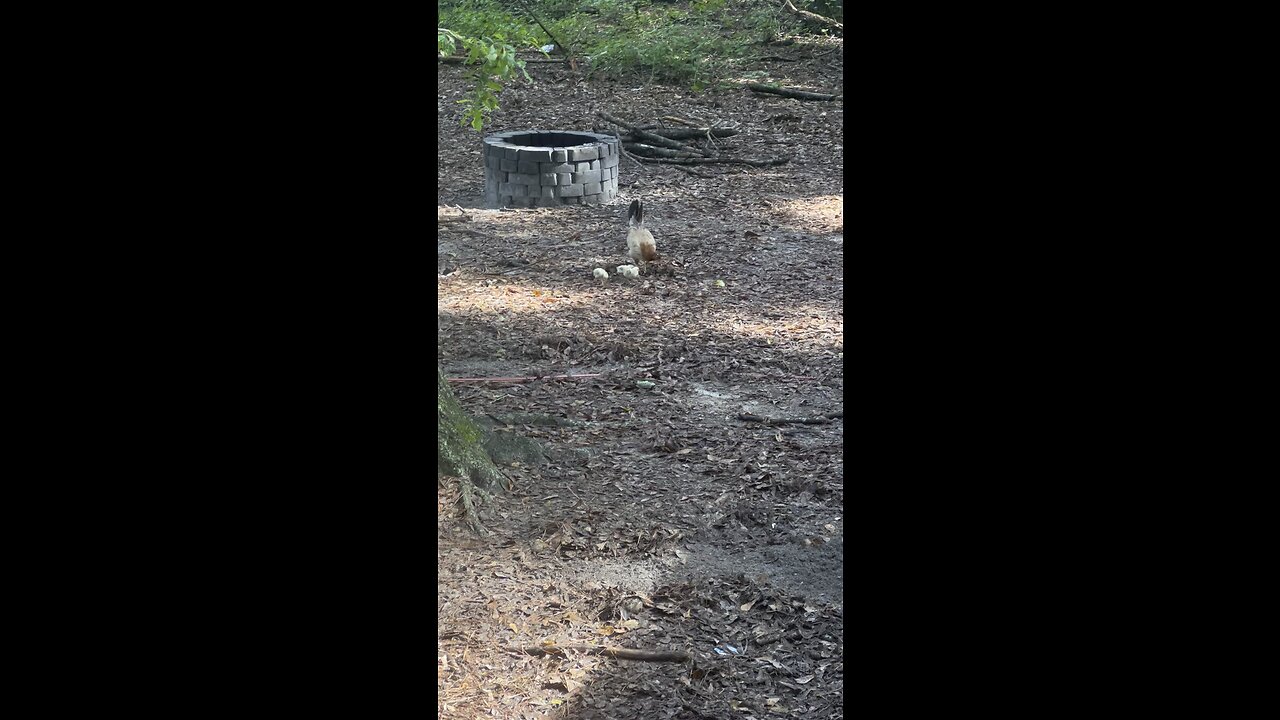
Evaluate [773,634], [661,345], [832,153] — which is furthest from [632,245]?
[773,634]

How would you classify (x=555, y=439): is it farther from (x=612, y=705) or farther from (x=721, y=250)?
(x=721, y=250)

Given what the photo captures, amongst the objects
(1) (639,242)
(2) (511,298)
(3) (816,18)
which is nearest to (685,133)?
(1) (639,242)

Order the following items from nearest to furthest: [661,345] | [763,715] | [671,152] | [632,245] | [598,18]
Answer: [763,715] < [661,345] < [632,245] < [671,152] < [598,18]

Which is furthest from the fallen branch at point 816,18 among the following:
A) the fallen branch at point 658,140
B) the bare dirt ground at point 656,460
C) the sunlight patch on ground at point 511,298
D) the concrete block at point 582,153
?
the sunlight patch on ground at point 511,298

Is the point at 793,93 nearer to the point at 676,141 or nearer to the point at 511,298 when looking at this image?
the point at 676,141

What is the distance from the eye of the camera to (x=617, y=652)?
146 inches

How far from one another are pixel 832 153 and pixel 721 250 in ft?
11.0

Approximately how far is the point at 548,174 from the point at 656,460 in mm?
5305

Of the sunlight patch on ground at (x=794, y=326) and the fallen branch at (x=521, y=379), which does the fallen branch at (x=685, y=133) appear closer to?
the sunlight patch on ground at (x=794, y=326)

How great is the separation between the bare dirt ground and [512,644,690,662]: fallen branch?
26 millimetres

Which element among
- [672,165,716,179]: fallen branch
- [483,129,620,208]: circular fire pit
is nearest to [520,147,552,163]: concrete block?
[483,129,620,208]: circular fire pit

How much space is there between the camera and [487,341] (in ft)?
22.7

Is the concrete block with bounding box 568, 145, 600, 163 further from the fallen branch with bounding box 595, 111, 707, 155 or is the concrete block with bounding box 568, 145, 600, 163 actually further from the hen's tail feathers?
the fallen branch with bounding box 595, 111, 707, 155

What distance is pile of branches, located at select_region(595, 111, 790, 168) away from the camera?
1167 cm
